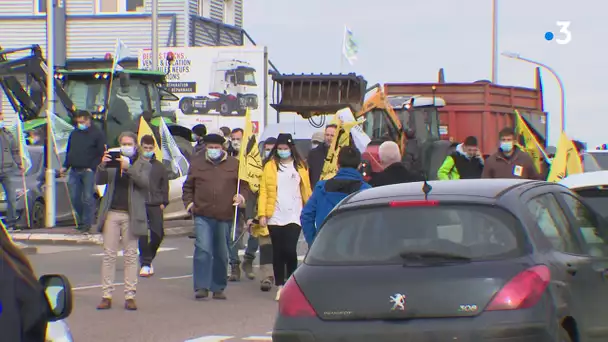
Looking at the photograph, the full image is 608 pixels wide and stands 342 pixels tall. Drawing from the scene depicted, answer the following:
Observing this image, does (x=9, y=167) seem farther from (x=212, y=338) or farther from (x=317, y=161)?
(x=212, y=338)

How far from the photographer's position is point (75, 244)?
65.5 ft

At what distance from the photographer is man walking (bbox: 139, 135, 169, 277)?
1510 centimetres

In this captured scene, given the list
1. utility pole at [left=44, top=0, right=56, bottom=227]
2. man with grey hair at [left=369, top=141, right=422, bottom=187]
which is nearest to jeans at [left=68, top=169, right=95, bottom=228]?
utility pole at [left=44, top=0, right=56, bottom=227]

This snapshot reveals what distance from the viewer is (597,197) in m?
10.2

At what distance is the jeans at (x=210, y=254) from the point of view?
13.1 metres

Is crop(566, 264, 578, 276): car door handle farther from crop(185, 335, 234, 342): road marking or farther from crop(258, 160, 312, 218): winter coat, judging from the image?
crop(258, 160, 312, 218): winter coat

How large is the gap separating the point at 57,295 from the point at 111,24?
136 feet

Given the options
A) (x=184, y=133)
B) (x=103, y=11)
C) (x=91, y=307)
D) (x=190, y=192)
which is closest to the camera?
(x=91, y=307)

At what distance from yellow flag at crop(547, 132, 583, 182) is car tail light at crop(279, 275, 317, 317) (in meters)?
9.26

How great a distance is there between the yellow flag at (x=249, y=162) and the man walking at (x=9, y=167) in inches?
220

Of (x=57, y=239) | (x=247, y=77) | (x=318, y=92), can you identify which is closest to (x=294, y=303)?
(x=57, y=239)

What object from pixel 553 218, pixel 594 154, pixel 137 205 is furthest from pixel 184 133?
pixel 553 218

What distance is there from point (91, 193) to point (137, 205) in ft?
26.6

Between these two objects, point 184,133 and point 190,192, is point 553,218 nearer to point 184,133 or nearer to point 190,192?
point 190,192
